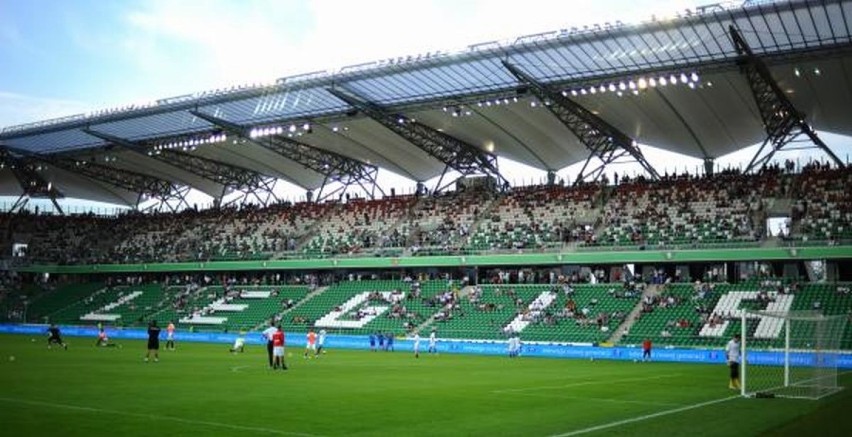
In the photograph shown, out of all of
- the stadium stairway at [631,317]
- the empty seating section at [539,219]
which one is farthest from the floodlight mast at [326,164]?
the stadium stairway at [631,317]

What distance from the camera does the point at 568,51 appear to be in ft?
153

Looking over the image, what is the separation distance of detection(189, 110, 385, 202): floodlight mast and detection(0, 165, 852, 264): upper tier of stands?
2448mm

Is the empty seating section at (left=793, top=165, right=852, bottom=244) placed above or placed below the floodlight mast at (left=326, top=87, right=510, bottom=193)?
below

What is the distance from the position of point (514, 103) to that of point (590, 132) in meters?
7.17

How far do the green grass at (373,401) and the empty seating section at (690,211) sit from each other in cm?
1687

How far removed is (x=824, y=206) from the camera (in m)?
49.1

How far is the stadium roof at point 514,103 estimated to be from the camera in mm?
43344

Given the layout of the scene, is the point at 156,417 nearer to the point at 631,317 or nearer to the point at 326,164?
the point at 631,317

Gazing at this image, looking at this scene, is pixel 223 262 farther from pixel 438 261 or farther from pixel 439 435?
pixel 439 435

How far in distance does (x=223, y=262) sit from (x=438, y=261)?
833 inches

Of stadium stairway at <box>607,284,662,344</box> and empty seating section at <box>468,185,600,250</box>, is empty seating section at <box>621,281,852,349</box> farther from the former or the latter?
empty seating section at <box>468,185,600,250</box>

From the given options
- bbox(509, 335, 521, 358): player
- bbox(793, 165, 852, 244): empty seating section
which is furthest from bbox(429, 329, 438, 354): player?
bbox(793, 165, 852, 244): empty seating section

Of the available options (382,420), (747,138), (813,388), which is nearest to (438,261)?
(747,138)

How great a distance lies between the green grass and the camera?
55.2ft
